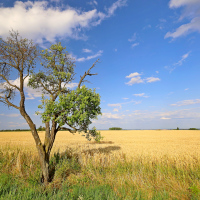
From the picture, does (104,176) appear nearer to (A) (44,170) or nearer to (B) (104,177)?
(B) (104,177)

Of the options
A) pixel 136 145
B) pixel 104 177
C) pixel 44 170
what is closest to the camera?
pixel 104 177

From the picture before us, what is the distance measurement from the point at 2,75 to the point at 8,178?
24.9 ft

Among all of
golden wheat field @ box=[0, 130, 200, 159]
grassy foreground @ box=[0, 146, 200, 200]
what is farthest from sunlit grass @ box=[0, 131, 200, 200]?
golden wheat field @ box=[0, 130, 200, 159]

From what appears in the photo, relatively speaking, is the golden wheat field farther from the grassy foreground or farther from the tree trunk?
the tree trunk

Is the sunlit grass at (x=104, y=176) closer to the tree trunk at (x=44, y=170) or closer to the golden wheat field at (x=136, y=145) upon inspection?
the tree trunk at (x=44, y=170)

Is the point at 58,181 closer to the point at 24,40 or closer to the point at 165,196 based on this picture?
the point at 165,196

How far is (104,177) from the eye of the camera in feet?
32.0

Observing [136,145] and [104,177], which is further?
[136,145]

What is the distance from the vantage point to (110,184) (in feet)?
27.9

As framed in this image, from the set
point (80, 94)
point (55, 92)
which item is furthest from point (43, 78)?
point (80, 94)

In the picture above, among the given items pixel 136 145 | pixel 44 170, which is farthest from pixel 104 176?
pixel 136 145

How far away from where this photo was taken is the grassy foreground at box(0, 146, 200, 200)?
282 inches

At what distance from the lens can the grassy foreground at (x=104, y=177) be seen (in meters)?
7.16

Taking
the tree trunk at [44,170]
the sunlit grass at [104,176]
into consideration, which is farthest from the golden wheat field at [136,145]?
the tree trunk at [44,170]
